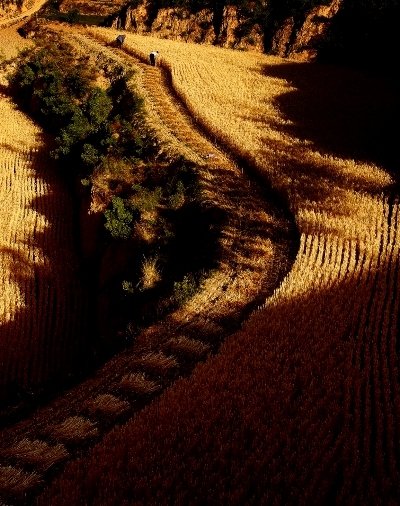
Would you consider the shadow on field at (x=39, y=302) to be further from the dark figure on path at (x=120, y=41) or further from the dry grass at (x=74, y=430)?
the dark figure on path at (x=120, y=41)

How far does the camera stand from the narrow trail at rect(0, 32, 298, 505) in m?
7.42

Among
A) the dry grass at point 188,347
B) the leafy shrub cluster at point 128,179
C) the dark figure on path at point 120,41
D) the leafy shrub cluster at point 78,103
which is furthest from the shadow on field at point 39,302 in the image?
the dark figure on path at point 120,41

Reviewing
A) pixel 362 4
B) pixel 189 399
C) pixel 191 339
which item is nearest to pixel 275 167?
pixel 191 339

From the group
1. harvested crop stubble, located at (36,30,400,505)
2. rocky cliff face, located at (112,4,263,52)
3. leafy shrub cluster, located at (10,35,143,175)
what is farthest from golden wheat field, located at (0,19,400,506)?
rocky cliff face, located at (112,4,263,52)

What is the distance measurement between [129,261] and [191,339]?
589cm

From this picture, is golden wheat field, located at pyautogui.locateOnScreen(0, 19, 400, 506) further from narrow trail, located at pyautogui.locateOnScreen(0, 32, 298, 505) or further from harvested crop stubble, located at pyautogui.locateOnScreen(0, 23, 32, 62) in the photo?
harvested crop stubble, located at pyautogui.locateOnScreen(0, 23, 32, 62)

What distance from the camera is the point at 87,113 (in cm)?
2392

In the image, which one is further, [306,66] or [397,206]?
[306,66]

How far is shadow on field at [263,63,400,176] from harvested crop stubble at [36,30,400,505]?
3828 mm

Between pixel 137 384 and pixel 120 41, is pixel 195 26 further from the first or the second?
pixel 137 384

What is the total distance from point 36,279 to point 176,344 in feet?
29.2

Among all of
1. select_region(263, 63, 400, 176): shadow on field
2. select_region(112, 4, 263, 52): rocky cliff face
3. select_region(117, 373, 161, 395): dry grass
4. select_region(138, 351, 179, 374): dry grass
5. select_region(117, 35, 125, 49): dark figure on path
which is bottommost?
select_region(117, 373, 161, 395): dry grass

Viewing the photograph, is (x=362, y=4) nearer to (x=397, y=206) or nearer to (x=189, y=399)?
(x=397, y=206)

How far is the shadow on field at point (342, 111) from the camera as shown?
1958 cm
